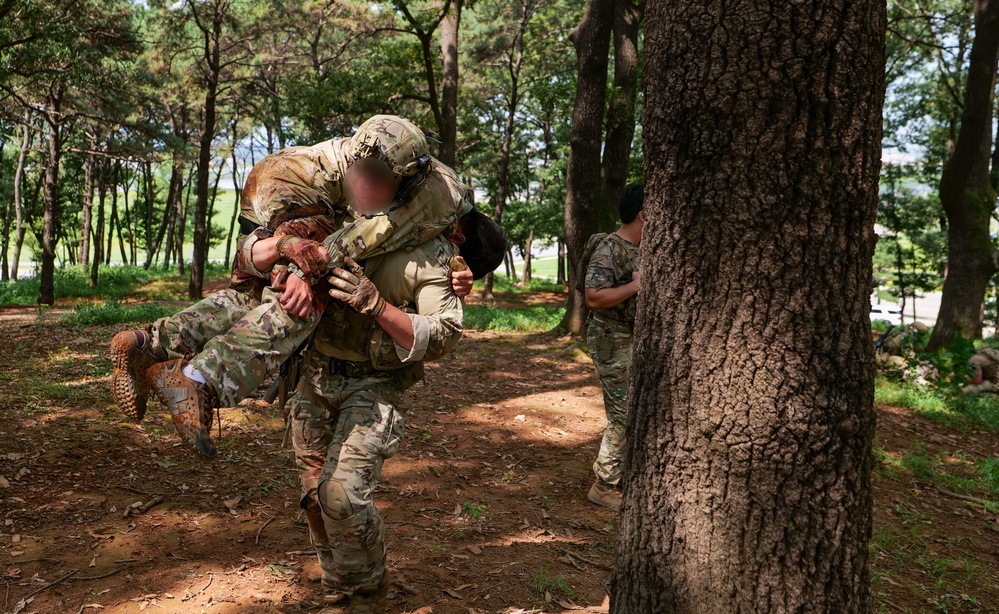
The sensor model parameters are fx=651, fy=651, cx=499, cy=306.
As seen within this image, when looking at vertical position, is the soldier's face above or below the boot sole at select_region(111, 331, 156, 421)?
above

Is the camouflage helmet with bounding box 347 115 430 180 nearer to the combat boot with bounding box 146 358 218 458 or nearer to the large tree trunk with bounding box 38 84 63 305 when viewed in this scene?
the combat boot with bounding box 146 358 218 458

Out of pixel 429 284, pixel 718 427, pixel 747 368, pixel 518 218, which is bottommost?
pixel 718 427

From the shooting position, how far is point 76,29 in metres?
11.3

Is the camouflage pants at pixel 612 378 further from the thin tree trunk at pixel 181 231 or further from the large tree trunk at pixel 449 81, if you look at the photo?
the thin tree trunk at pixel 181 231

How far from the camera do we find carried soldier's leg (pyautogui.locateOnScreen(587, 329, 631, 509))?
4.67m

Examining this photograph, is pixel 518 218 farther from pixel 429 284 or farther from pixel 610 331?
pixel 429 284

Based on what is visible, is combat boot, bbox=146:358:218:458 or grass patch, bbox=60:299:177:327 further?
grass patch, bbox=60:299:177:327

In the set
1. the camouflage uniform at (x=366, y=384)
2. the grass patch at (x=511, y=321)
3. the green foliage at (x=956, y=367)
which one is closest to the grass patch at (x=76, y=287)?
the grass patch at (x=511, y=321)

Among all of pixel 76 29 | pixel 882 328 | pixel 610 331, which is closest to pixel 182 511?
pixel 610 331

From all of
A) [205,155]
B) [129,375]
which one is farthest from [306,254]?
[205,155]

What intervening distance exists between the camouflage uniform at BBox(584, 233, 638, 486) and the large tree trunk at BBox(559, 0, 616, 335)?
16.8 feet

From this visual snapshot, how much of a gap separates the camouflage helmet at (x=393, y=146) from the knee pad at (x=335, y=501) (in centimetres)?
133

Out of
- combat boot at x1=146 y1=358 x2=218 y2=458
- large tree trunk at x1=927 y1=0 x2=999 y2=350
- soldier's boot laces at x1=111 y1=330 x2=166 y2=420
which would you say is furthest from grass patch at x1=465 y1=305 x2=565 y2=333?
combat boot at x1=146 y1=358 x2=218 y2=458

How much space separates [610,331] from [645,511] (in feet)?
8.05
